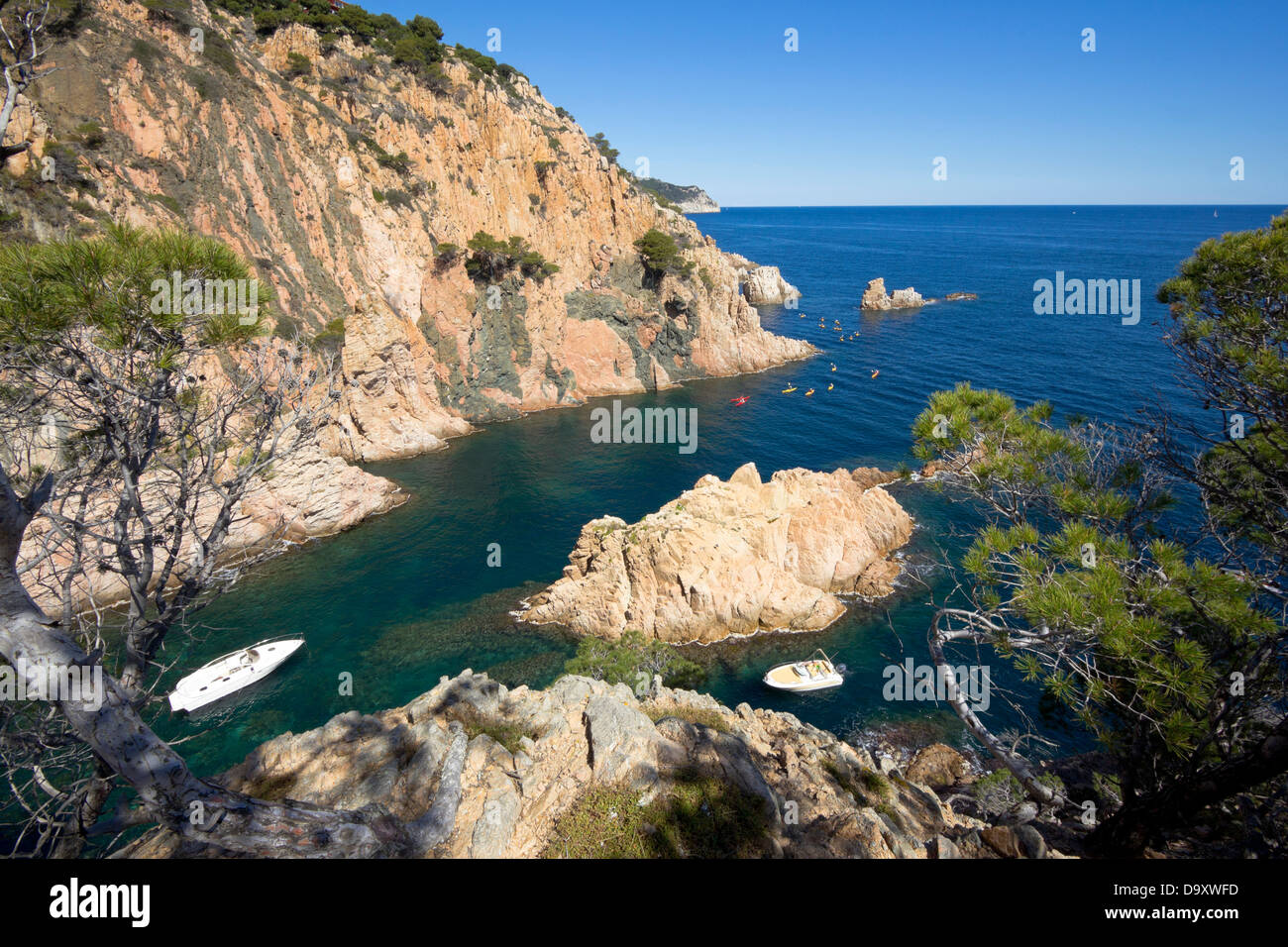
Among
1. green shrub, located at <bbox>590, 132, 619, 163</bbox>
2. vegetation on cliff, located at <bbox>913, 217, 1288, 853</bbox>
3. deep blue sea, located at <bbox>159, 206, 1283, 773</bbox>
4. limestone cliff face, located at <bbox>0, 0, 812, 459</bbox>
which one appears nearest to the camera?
vegetation on cliff, located at <bbox>913, 217, 1288, 853</bbox>

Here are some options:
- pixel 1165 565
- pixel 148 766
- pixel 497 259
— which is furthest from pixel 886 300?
pixel 148 766

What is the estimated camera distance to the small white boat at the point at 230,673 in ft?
76.9

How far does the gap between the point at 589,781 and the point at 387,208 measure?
55.8 meters

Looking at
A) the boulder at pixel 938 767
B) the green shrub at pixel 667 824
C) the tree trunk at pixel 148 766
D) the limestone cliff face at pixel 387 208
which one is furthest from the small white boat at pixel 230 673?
the boulder at pixel 938 767

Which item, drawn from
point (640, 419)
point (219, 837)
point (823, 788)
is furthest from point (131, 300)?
point (640, 419)

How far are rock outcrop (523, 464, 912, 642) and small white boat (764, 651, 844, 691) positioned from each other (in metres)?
3.52

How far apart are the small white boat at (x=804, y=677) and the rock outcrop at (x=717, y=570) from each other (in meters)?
3.52

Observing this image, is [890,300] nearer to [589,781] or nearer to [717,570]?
[717,570]

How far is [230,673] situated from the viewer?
80.2 feet

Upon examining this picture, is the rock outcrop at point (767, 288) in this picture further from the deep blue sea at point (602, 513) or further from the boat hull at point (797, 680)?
the boat hull at point (797, 680)

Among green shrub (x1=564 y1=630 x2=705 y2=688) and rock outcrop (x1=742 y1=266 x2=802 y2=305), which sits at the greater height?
rock outcrop (x1=742 y1=266 x2=802 y2=305)

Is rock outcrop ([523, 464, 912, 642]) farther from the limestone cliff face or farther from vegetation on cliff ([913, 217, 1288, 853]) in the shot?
the limestone cliff face

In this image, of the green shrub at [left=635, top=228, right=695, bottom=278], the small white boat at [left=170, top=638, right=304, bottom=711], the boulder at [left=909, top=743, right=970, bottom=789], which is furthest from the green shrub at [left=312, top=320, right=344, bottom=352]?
the boulder at [left=909, top=743, right=970, bottom=789]

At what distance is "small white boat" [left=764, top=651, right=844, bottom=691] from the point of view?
24812 millimetres
